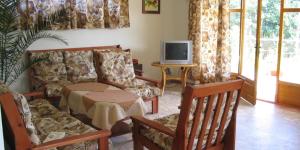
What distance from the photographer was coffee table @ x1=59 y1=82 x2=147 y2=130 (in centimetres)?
310

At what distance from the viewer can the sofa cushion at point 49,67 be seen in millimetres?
4430

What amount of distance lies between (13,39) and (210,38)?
3.21 meters

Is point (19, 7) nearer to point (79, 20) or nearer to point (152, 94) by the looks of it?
point (79, 20)

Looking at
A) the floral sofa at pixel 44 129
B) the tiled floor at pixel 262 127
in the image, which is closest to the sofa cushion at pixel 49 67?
the floral sofa at pixel 44 129

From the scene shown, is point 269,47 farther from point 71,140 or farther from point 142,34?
point 71,140

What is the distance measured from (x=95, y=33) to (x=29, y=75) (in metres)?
1.25

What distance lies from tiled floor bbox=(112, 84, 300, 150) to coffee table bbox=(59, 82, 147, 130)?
366mm

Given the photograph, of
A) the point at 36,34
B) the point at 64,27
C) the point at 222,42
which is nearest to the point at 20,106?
the point at 36,34

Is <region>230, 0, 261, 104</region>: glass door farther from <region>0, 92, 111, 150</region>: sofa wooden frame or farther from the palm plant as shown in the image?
<region>0, 92, 111, 150</region>: sofa wooden frame

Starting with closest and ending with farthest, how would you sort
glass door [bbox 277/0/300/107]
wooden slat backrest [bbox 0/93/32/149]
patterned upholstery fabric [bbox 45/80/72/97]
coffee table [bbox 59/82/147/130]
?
wooden slat backrest [bbox 0/93/32/149] → coffee table [bbox 59/82/147/130] → patterned upholstery fabric [bbox 45/80/72/97] → glass door [bbox 277/0/300/107]

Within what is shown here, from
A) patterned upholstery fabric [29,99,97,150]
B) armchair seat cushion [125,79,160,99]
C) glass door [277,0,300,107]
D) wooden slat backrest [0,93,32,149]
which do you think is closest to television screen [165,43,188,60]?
armchair seat cushion [125,79,160,99]

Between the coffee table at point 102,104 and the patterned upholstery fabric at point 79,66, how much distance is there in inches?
28.1

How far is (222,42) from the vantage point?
5.54 metres

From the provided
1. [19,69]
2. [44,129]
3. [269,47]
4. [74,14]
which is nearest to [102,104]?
[44,129]
